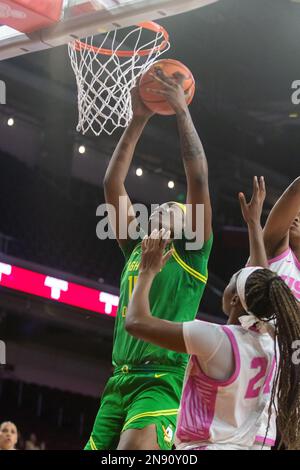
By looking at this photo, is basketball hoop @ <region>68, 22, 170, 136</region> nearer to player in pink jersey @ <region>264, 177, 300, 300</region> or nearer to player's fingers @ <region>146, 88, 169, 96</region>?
player's fingers @ <region>146, 88, 169, 96</region>

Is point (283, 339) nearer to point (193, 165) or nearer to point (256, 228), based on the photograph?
point (256, 228)

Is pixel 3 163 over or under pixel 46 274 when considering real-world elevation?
over

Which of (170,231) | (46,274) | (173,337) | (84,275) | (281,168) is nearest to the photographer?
(173,337)

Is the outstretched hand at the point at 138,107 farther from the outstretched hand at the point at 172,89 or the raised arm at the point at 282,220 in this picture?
the raised arm at the point at 282,220

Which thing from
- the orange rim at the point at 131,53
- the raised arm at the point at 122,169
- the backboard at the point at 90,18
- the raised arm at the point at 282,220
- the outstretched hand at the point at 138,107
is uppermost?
the orange rim at the point at 131,53

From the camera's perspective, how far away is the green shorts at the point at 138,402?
326 cm

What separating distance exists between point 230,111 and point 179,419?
1061cm

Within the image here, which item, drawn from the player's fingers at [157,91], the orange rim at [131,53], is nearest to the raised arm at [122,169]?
the player's fingers at [157,91]

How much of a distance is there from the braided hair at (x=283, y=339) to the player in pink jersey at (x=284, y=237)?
3.06ft

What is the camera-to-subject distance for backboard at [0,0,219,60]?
12.6 ft

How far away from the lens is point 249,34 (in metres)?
10.6

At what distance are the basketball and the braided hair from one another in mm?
1224

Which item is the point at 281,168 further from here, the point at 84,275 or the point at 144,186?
the point at 84,275

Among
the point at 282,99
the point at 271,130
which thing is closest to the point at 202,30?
the point at 282,99
